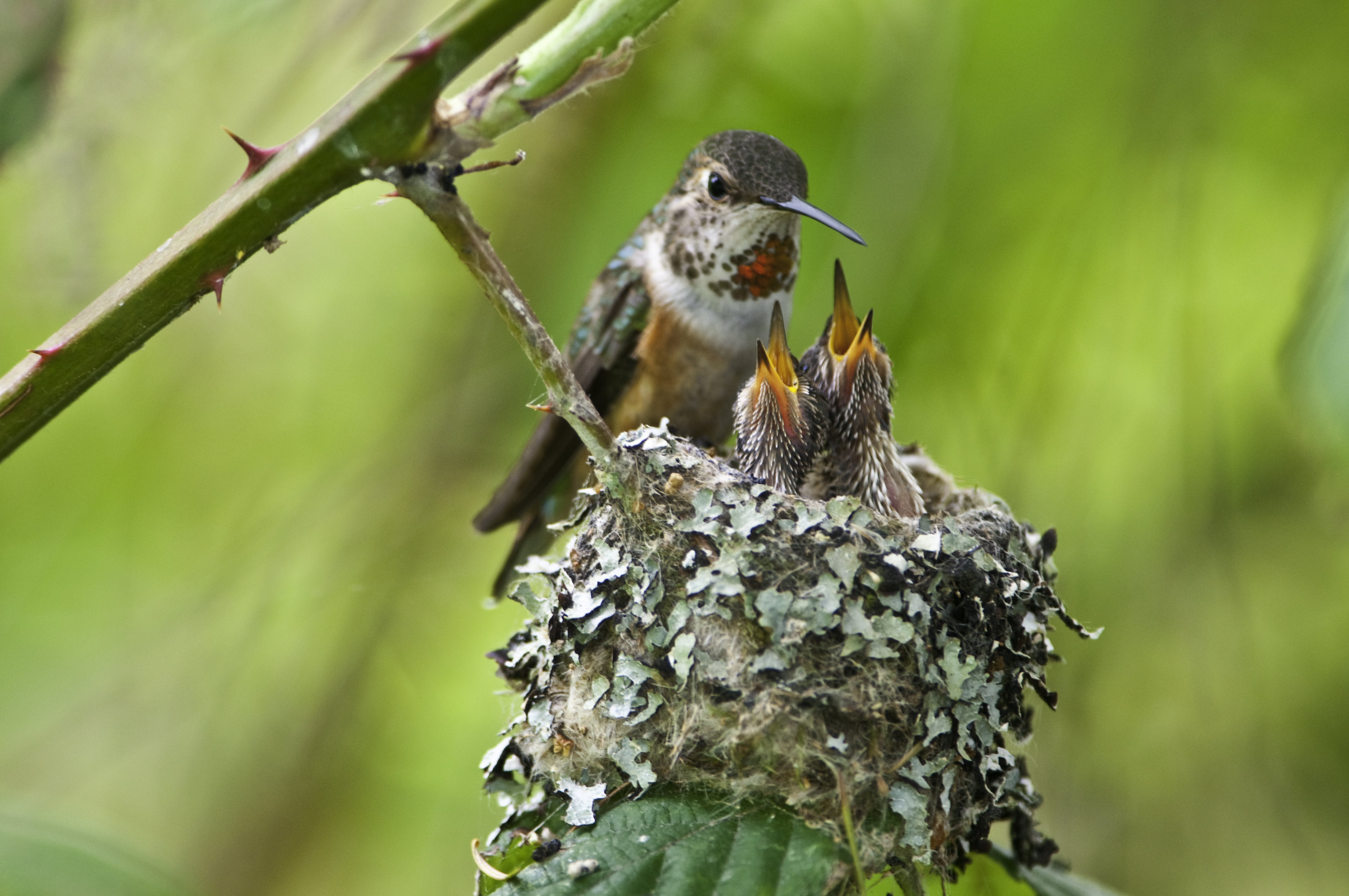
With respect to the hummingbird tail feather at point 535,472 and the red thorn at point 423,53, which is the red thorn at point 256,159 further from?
the hummingbird tail feather at point 535,472

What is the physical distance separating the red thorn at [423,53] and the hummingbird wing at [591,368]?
1.69m

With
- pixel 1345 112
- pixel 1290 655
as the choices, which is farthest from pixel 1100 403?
pixel 1345 112

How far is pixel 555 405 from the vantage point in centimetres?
157

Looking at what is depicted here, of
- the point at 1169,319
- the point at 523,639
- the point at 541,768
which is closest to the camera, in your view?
the point at 541,768

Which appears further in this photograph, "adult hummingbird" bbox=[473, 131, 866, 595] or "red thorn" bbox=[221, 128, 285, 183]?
"adult hummingbird" bbox=[473, 131, 866, 595]

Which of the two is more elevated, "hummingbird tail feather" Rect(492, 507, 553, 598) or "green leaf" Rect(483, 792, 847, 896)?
"hummingbird tail feather" Rect(492, 507, 553, 598)

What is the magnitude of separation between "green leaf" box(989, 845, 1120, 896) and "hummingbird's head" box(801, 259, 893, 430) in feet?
3.58

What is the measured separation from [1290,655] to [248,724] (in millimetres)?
3684

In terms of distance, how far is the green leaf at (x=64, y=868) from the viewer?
138cm

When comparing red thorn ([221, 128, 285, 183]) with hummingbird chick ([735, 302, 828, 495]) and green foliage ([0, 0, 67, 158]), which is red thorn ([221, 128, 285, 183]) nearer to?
green foliage ([0, 0, 67, 158])

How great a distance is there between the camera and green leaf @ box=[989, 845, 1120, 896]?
219cm

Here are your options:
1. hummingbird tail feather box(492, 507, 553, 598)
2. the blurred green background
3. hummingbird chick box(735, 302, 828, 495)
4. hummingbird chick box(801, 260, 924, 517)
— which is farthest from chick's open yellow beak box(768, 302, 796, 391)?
the blurred green background

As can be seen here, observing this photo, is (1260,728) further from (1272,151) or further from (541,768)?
(541,768)

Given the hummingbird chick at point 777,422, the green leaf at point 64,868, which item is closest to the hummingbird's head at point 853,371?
the hummingbird chick at point 777,422
